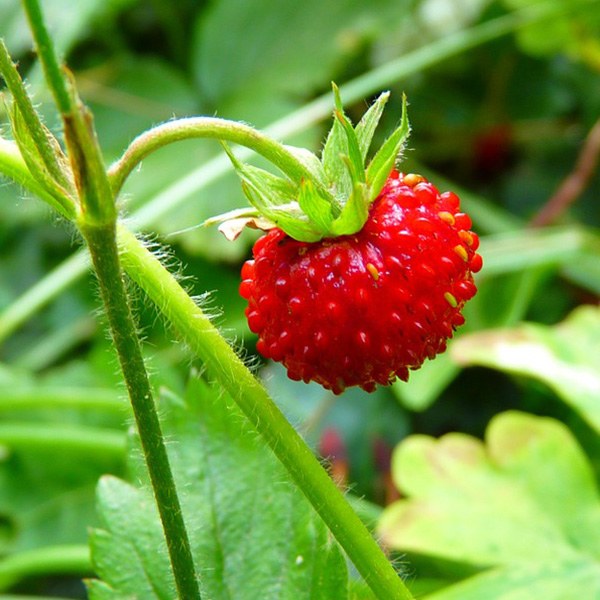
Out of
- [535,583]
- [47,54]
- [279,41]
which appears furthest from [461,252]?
[279,41]

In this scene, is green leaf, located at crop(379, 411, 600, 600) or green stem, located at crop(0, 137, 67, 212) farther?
green leaf, located at crop(379, 411, 600, 600)

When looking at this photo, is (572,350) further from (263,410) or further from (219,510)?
(263,410)

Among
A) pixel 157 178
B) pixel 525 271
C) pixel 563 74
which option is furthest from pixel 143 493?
pixel 563 74

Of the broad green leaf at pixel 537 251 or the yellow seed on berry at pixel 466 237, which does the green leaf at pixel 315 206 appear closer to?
the yellow seed on berry at pixel 466 237

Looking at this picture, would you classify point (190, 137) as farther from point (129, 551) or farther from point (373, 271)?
point (129, 551)

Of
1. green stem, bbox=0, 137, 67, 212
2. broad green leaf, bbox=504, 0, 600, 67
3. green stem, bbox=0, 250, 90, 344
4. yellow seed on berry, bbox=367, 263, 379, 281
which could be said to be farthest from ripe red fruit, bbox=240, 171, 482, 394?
broad green leaf, bbox=504, 0, 600, 67

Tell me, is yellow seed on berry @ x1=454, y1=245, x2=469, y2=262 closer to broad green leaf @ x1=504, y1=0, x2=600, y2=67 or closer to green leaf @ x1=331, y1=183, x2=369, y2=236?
green leaf @ x1=331, y1=183, x2=369, y2=236

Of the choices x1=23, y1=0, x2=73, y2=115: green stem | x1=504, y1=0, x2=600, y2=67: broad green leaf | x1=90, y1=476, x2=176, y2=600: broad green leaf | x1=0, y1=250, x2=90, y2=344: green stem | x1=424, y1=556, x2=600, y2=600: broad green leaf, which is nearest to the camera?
x1=23, y1=0, x2=73, y2=115: green stem
